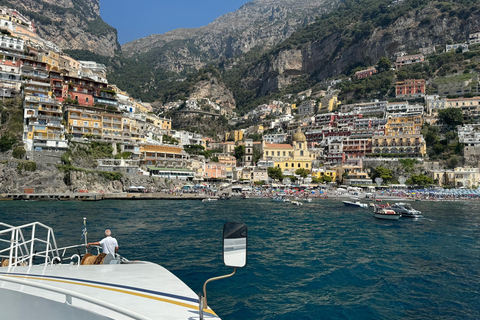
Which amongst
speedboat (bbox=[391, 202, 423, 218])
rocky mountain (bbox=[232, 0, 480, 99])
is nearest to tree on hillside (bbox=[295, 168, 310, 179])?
speedboat (bbox=[391, 202, 423, 218])

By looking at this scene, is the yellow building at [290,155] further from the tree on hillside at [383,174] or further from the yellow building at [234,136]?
the yellow building at [234,136]

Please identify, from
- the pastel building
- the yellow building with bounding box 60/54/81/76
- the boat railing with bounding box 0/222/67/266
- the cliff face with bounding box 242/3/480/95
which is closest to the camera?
the boat railing with bounding box 0/222/67/266

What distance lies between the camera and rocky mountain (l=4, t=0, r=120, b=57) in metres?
144

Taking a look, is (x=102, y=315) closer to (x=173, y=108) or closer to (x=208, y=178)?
(x=208, y=178)

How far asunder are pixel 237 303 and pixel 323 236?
11.8 meters

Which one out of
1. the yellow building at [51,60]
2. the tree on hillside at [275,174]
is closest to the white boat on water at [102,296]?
the tree on hillside at [275,174]

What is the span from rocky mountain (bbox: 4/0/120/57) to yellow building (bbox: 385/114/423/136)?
470 feet

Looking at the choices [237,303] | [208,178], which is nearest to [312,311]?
[237,303]

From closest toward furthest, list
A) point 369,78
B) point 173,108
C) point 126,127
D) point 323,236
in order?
point 323,236
point 126,127
point 369,78
point 173,108

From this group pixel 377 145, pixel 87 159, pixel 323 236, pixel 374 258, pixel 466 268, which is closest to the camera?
pixel 466 268

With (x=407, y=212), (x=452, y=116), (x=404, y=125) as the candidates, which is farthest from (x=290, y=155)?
(x=407, y=212)

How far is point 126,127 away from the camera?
210 feet

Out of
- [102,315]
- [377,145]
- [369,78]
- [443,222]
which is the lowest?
[443,222]

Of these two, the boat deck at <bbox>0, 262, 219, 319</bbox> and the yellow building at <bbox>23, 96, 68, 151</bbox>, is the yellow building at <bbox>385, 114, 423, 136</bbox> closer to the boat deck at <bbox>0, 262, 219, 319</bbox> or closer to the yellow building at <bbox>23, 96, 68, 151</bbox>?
the yellow building at <bbox>23, 96, 68, 151</bbox>
